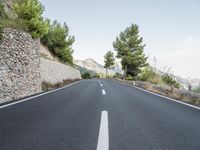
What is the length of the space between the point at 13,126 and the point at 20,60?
7736 mm

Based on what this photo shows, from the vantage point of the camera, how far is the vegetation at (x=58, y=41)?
1633 inches

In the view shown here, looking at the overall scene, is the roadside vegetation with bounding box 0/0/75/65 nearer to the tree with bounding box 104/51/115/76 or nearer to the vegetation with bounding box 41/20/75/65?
the vegetation with bounding box 41/20/75/65

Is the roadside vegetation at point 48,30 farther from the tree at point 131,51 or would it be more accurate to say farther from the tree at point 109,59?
the tree at point 109,59

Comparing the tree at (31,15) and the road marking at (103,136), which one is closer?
the road marking at (103,136)

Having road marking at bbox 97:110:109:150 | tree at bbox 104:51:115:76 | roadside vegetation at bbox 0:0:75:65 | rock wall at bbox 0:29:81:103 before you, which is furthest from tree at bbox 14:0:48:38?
tree at bbox 104:51:115:76

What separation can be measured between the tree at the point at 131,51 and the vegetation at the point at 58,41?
13430mm

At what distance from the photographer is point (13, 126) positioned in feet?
14.9

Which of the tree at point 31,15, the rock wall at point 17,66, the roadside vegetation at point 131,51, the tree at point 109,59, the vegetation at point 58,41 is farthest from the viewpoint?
the tree at point 109,59

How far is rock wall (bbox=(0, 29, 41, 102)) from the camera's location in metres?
9.66

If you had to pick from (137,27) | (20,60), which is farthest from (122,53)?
(20,60)

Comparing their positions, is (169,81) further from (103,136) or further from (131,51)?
(131,51)

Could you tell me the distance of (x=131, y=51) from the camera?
50.6 meters

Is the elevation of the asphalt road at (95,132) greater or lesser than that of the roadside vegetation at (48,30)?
lesser

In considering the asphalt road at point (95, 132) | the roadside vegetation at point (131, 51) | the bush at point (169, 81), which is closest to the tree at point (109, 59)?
the roadside vegetation at point (131, 51)
